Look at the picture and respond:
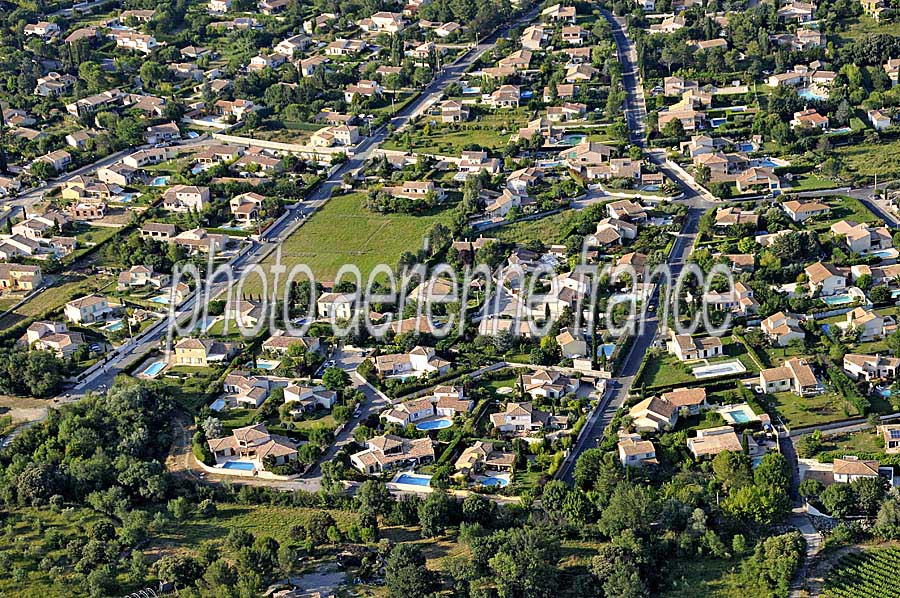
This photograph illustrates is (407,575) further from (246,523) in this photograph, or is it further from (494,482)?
(246,523)

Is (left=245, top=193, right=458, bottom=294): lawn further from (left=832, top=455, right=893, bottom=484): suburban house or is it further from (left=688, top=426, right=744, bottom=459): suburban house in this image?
(left=832, top=455, right=893, bottom=484): suburban house

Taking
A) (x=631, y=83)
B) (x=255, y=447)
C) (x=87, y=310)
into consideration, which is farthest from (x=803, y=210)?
(x=87, y=310)

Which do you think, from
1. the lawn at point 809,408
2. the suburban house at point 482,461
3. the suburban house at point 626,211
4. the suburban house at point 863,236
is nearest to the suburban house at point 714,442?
the lawn at point 809,408

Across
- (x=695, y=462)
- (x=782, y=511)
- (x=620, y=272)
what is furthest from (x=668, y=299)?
(x=782, y=511)

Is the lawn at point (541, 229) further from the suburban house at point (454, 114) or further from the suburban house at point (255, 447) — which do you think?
the suburban house at point (255, 447)

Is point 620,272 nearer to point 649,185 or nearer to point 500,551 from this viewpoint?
point 649,185

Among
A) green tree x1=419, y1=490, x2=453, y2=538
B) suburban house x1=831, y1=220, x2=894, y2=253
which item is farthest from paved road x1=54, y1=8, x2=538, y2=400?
suburban house x1=831, y1=220, x2=894, y2=253

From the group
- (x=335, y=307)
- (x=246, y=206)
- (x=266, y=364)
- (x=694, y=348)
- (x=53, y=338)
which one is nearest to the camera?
(x=694, y=348)
